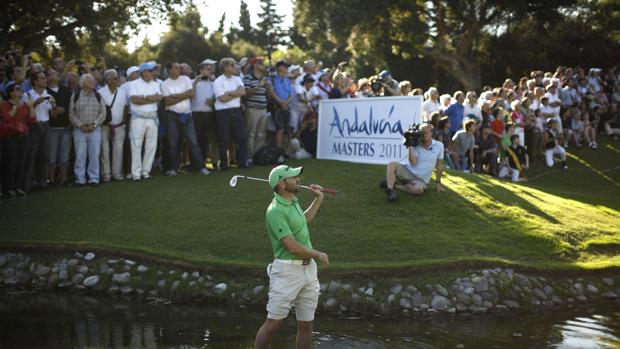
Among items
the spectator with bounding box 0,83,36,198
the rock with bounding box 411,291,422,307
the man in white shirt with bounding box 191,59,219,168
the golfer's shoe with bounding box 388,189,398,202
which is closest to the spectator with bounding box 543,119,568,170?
the golfer's shoe with bounding box 388,189,398,202

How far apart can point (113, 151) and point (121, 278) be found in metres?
5.12

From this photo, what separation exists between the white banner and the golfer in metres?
8.37

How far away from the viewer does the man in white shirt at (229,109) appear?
16.7 meters

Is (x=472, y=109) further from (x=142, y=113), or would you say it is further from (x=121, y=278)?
(x=121, y=278)

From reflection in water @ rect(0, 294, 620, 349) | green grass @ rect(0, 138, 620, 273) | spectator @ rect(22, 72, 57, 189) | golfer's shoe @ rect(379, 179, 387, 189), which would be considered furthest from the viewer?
spectator @ rect(22, 72, 57, 189)

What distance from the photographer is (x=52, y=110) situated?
1531 cm

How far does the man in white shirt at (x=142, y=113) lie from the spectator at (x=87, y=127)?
68cm

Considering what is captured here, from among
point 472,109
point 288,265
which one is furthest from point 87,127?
point 472,109

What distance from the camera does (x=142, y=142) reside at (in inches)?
640

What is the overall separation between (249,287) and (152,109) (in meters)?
6.26

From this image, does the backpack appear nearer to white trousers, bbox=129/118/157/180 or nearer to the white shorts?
white trousers, bbox=129/118/157/180

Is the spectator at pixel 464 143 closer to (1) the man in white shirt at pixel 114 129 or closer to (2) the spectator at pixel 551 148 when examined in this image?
(2) the spectator at pixel 551 148

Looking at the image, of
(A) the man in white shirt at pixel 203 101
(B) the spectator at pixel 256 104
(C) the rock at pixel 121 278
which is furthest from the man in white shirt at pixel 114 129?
(C) the rock at pixel 121 278

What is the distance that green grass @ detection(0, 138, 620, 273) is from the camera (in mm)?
12109
